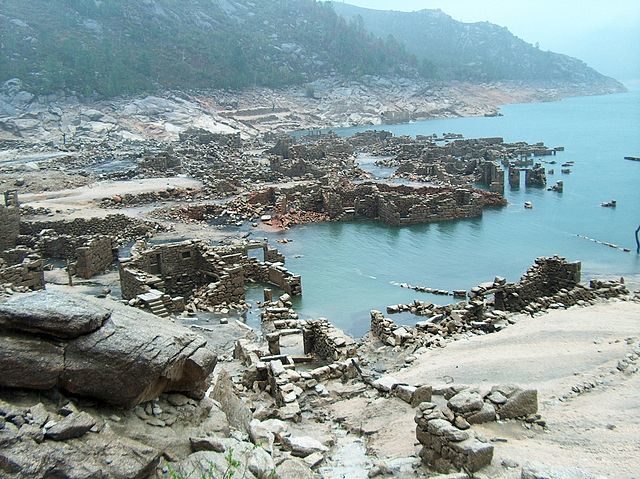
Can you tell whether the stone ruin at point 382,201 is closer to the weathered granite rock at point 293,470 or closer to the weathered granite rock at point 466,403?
the weathered granite rock at point 466,403

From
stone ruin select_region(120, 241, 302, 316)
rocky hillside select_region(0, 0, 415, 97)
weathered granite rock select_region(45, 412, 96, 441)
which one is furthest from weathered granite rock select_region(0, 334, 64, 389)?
rocky hillside select_region(0, 0, 415, 97)

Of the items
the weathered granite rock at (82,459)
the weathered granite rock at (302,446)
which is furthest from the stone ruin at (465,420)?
the weathered granite rock at (82,459)

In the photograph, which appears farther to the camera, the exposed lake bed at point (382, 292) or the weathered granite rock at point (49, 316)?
the exposed lake bed at point (382, 292)

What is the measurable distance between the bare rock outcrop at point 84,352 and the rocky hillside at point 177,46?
85356 mm

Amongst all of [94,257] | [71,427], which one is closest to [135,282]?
[94,257]

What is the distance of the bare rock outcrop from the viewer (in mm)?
6008

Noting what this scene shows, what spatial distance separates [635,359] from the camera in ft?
37.5

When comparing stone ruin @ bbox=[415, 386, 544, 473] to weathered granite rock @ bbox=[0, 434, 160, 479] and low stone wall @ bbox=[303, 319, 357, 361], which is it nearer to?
weathered granite rock @ bbox=[0, 434, 160, 479]

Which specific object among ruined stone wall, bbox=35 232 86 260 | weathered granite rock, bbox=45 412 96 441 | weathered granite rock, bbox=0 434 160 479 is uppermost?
weathered granite rock, bbox=45 412 96 441

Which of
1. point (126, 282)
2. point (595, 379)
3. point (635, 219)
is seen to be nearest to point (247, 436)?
point (595, 379)

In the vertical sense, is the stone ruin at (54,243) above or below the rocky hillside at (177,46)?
below

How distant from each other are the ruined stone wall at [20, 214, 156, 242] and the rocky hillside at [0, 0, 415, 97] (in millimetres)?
62718

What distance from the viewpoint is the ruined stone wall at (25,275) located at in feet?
56.7

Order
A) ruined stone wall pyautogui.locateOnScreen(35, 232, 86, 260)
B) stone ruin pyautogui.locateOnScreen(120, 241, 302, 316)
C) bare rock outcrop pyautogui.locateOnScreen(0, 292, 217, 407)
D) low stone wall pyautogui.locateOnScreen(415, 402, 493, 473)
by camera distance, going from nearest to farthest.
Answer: bare rock outcrop pyautogui.locateOnScreen(0, 292, 217, 407), low stone wall pyautogui.locateOnScreen(415, 402, 493, 473), stone ruin pyautogui.locateOnScreen(120, 241, 302, 316), ruined stone wall pyautogui.locateOnScreen(35, 232, 86, 260)
